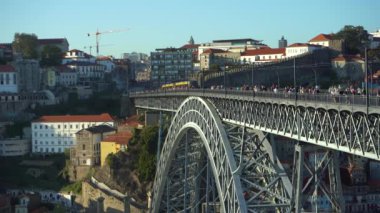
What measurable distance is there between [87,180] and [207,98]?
88.8 feet

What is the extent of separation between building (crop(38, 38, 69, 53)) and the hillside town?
373 cm

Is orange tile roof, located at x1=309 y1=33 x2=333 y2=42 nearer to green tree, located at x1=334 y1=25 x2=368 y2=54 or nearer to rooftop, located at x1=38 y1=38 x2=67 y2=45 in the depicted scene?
green tree, located at x1=334 y1=25 x2=368 y2=54

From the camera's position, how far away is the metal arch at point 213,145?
3422 centimetres

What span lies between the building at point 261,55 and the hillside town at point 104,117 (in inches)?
6.8

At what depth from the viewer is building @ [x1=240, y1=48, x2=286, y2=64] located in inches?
4058

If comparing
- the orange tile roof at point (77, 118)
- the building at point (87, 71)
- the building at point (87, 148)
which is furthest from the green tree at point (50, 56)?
the building at point (87, 148)

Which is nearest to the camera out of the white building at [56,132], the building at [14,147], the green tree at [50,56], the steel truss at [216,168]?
the steel truss at [216,168]

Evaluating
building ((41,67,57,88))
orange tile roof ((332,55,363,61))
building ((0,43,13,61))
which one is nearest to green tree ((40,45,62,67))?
building ((0,43,13,61))

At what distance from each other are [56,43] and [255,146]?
3749 inches

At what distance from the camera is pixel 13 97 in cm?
9225

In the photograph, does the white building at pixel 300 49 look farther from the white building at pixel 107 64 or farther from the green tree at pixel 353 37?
the white building at pixel 107 64

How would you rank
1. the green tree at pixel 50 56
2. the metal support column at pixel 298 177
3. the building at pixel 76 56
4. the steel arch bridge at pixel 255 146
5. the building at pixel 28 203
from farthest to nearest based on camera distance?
the building at pixel 76 56 < the green tree at pixel 50 56 < the building at pixel 28 203 < the metal support column at pixel 298 177 < the steel arch bridge at pixel 255 146

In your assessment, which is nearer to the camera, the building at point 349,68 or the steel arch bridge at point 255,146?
the steel arch bridge at point 255,146

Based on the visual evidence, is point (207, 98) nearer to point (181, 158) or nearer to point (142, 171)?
point (181, 158)
